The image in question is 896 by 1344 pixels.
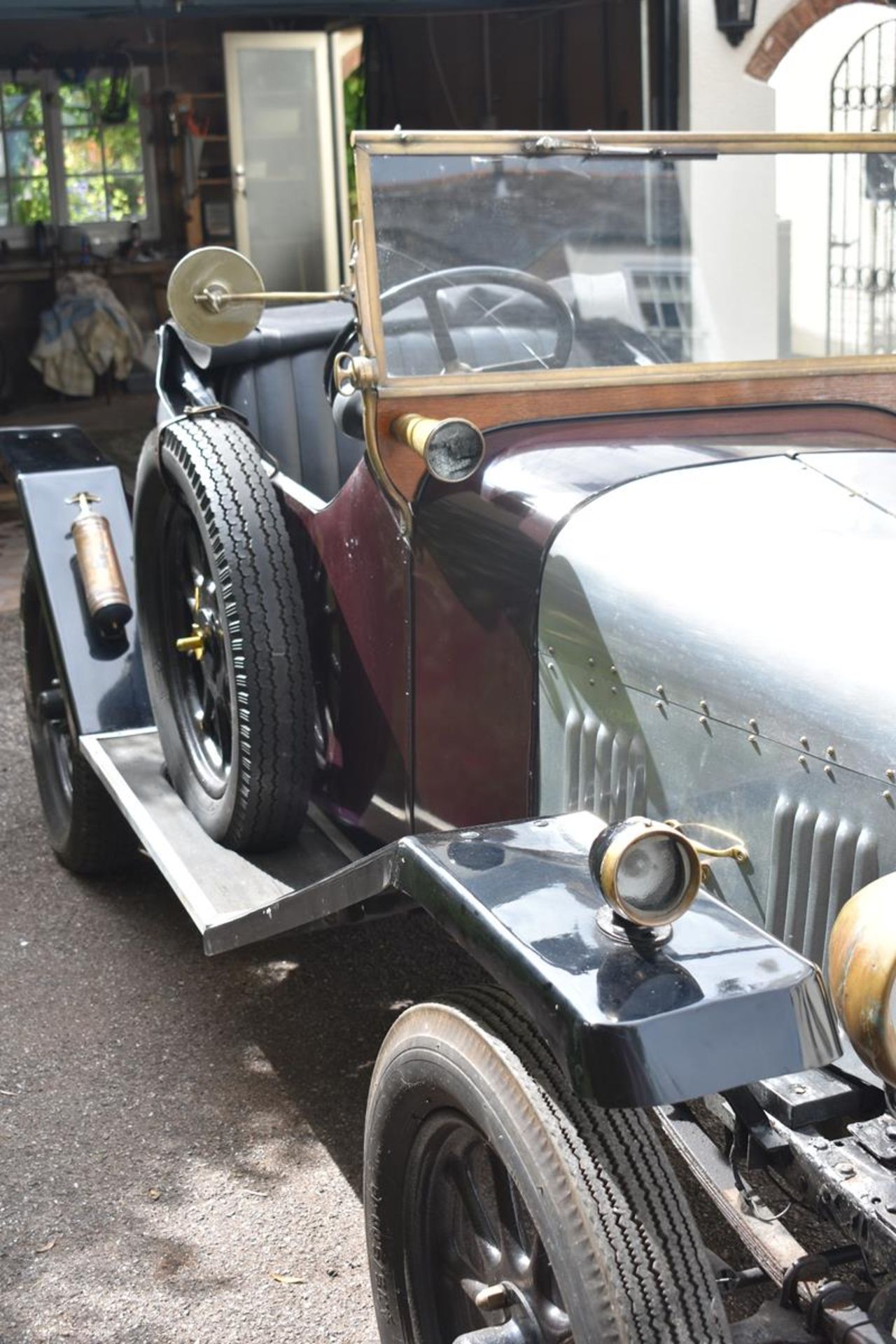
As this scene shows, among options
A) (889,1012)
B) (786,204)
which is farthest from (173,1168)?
(786,204)

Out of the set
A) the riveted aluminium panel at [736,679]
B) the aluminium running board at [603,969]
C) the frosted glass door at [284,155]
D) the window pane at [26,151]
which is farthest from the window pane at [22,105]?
the aluminium running board at [603,969]

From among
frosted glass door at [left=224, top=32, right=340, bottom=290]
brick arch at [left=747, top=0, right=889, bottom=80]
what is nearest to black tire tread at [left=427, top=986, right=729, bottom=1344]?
brick arch at [left=747, top=0, right=889, bottom=80]

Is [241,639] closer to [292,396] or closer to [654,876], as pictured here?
[292,396]

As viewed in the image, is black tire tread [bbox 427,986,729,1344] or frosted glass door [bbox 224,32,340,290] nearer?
black tire tread [bbox 427,986,729,1344]

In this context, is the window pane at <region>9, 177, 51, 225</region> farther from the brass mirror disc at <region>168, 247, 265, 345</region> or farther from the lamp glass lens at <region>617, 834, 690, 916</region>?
the lamp glass lens at <region>617, 834, 690, 916</region>

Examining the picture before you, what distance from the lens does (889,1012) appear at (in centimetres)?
142

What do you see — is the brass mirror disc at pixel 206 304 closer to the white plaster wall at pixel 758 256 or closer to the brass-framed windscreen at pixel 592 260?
the brass-framed windscreen at pixel 592 260

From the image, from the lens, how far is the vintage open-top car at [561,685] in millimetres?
1572

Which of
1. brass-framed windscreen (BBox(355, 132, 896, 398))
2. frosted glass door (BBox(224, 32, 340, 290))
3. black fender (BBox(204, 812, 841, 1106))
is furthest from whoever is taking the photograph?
frosted glass door (BBox(224, 32, 340, 290))

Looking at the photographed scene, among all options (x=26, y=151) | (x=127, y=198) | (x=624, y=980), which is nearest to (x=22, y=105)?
(x=26, y=151)

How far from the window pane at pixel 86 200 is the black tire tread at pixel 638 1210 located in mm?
11485

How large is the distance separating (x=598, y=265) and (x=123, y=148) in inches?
406

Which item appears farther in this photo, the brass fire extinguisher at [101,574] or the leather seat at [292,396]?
the leather seat at [292,396]

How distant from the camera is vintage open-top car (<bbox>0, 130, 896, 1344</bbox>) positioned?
1572mm
